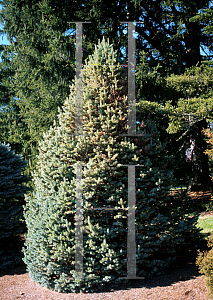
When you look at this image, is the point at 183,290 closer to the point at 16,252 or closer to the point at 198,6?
the point at 16,252

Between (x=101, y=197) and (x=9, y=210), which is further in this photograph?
(x=9, y=210)

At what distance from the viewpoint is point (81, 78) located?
4641 mm

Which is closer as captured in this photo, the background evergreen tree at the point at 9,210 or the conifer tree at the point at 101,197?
the conifer tree at the point at 101,197

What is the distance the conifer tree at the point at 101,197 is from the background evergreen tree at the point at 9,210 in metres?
1.53

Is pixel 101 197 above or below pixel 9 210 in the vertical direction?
above

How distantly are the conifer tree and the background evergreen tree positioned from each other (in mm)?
1527

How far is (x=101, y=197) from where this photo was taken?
4289 millimetres

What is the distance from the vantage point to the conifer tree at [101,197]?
409 cm

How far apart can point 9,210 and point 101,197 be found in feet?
9.29

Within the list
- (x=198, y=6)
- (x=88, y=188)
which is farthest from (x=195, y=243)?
(x=198, y=6)

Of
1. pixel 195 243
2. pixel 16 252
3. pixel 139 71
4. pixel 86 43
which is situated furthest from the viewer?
pixel 86 43

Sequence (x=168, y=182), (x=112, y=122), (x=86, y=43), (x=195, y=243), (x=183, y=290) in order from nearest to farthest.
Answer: (x=183, y=290) < (x=112, y=122) < (x=168, y=182) < (x=195, y=243) < (x=86, y=43)

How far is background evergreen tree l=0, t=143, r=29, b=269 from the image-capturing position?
5.93 m

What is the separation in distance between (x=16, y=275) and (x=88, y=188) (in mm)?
2611
